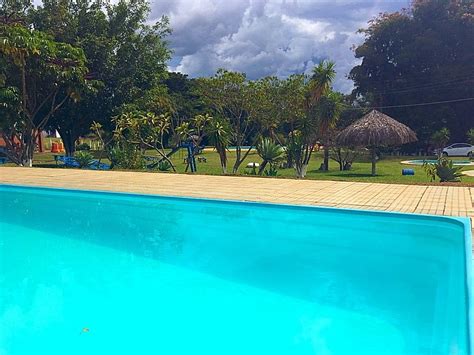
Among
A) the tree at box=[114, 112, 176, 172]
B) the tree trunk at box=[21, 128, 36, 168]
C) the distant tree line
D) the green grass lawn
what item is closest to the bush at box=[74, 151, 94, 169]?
the distant tree line

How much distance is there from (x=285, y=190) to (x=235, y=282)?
17.9ft

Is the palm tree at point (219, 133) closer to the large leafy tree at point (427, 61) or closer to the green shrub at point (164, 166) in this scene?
the green shrub at point (164, 166)

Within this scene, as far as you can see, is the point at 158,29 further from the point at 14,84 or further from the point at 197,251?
the point at 197,251

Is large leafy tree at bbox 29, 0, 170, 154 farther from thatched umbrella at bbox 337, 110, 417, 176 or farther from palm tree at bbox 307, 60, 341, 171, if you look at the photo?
palm tree at bbox 307, 60, 341, 171

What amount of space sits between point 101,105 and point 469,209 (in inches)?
842

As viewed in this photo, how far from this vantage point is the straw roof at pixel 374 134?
19875 millimetres

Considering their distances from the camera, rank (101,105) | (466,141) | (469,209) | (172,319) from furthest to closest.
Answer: (466,141)
(101,105)
(469,209)
(172,319)

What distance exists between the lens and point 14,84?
2155 cm

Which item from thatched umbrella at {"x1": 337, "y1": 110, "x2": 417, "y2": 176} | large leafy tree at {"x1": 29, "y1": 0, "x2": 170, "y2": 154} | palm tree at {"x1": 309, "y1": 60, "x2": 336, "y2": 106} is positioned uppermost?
large leafy tree at {"x1": 29, "y1": 0, "x2": 170, "y2": 154}

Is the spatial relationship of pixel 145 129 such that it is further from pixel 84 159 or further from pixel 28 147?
pixel 28 147

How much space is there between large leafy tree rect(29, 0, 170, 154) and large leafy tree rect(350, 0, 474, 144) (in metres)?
18.8

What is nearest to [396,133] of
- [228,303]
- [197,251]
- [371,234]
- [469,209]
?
[469,209]

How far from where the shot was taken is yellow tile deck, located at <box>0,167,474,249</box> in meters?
8.68

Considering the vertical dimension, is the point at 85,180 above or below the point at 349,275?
above
